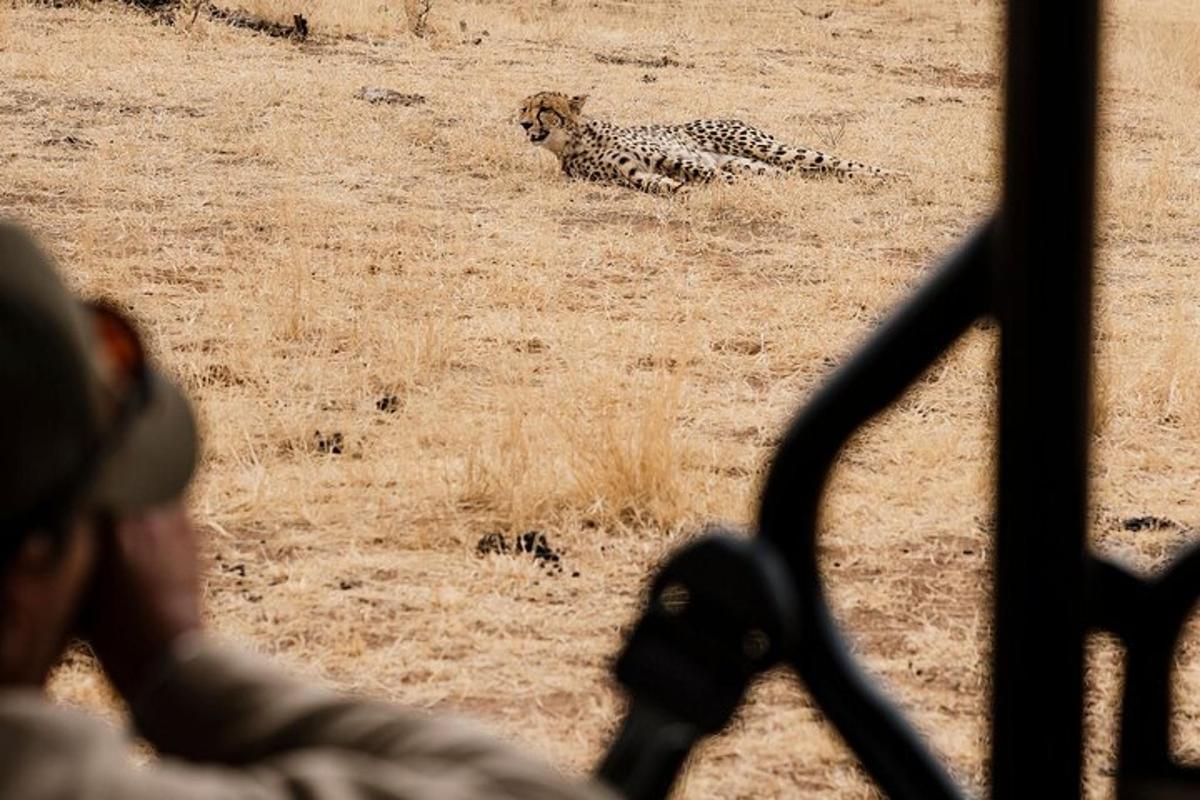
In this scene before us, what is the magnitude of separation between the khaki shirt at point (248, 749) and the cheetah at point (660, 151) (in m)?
6.44

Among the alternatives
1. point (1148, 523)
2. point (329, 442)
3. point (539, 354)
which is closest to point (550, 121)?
point (539, 354)

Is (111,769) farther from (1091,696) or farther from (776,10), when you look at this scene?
(776,10)

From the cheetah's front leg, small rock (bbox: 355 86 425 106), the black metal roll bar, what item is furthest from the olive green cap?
small rock (bbox: 355 86 425 106)

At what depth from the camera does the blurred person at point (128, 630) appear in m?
0.76

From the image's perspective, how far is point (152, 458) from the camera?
2.73ft

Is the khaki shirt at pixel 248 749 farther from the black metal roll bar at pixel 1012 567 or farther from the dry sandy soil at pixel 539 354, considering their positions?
the dry sandy soil at pixel 539 354

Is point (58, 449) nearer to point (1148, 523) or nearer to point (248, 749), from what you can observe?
point (248, 749)

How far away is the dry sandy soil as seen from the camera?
10.00 ft

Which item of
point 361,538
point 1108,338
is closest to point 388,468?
point 361,538

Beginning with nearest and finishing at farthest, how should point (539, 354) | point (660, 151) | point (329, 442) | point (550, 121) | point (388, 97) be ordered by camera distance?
point (329, 442), point (539, 354), point (660, 151), point (550, 121), point (388, 97)

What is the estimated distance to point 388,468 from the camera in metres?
3.87

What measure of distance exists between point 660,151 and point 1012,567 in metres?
6.84

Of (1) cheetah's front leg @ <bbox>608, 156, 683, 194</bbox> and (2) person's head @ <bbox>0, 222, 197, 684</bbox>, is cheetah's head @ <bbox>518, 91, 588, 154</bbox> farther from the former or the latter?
(2) person's head @ <bbox>0, 222, 197, 684</bbox>

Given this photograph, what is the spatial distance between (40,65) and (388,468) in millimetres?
6082
